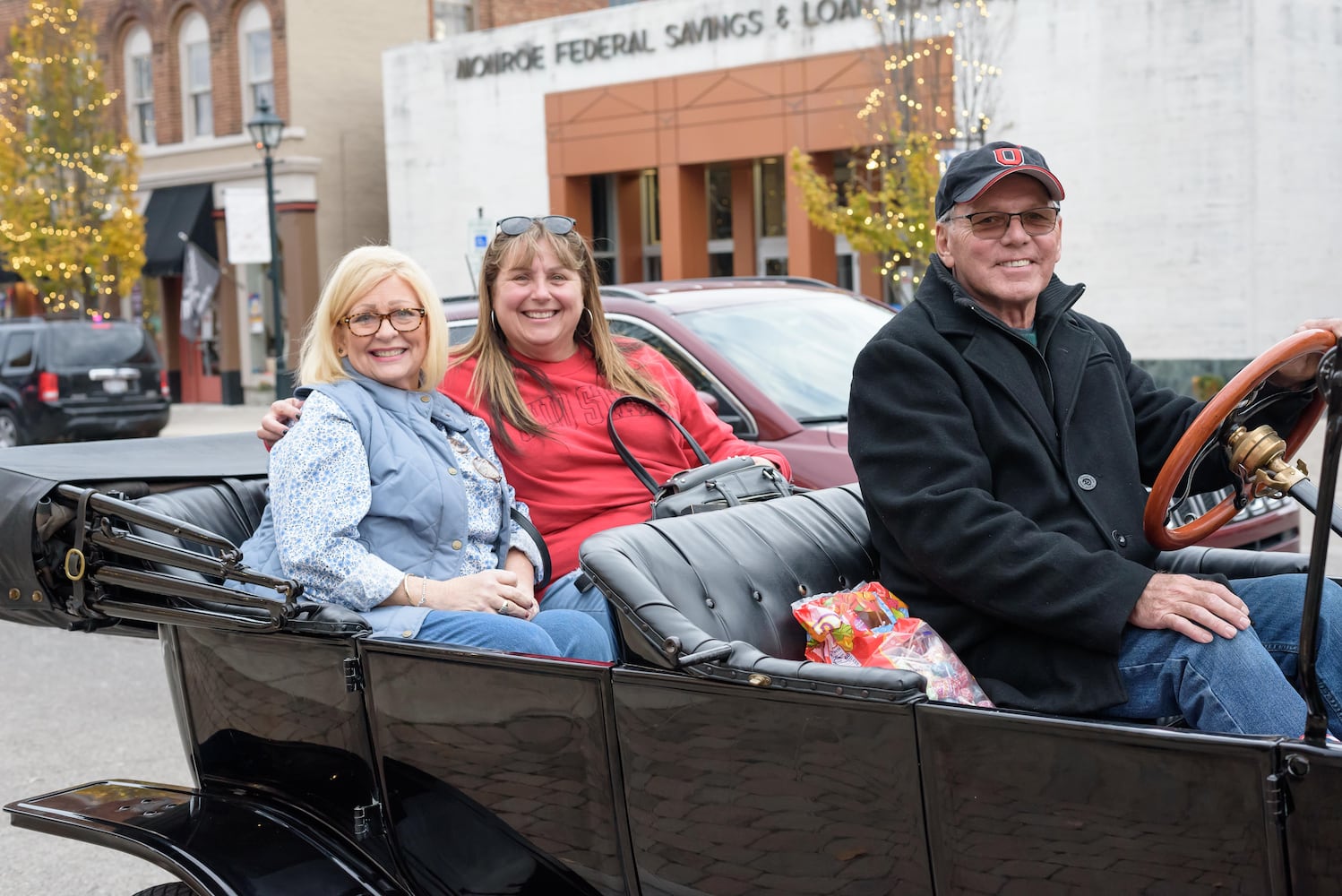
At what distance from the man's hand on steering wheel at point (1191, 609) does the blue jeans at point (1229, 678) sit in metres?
0.02

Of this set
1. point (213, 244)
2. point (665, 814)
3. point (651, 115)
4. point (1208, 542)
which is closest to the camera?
point (665, 814)

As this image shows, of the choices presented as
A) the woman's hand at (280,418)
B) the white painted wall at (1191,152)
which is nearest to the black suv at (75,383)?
the white painted wall at (1191,152)

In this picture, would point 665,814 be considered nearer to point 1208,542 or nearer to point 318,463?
point 318,463

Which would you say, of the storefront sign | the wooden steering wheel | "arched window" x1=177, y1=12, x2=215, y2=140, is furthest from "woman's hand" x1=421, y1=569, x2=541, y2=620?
"arched window" x1=177, y1=12, x2=215, y2=140

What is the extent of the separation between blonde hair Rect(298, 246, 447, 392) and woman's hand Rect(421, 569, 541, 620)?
2.00 ft

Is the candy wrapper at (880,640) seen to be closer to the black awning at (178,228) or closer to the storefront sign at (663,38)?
the storefront sign at (663,38)

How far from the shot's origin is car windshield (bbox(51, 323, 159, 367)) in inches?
690

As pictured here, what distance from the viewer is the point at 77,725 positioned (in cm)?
582

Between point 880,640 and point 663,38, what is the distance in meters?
19.6

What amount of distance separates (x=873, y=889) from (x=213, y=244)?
1048 inches

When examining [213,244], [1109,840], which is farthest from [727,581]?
[213,244]

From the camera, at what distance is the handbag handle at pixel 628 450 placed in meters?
3.71

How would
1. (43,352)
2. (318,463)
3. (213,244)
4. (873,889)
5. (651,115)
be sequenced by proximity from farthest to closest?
(213,244) < (651,115) < (43,352) < (318,463) < (873,889)

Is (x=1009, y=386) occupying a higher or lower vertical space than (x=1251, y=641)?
higher
